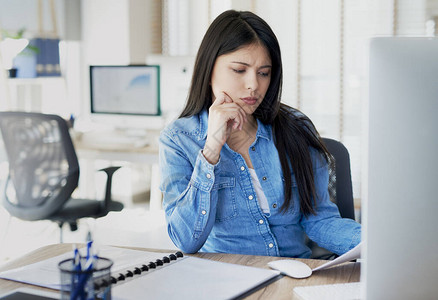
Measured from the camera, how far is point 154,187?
11.7ft

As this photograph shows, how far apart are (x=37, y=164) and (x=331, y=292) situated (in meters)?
2.23

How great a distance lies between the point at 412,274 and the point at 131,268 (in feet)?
1.59

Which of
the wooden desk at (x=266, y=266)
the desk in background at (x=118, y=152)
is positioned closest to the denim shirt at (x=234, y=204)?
the wooden desk at (x=266, y=266)

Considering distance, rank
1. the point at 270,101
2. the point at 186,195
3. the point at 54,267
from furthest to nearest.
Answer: the point at 270,101
the point at 186,195
the point at 54,267

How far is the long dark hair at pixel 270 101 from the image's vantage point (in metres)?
1.30

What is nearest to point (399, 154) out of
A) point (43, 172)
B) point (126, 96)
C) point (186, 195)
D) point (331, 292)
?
point (331, 292)

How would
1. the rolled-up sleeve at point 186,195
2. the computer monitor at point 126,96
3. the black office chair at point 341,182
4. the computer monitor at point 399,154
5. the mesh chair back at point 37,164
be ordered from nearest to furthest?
the computer monitor at point 399,154 → the rolled-up sleeve at point 186,195 → the black office chair at point 341,182 → the mesh chair back at point 37,164 → the computer monitor at point 126,96

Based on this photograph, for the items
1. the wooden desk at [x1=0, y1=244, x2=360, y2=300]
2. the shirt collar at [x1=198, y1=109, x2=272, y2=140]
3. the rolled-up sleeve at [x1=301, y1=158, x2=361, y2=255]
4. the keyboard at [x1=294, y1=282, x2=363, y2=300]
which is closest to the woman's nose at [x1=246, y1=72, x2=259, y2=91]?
the shirt collar at [x1=198, y1=109, x2=272, y2=140]

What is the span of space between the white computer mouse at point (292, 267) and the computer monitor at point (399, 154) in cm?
29

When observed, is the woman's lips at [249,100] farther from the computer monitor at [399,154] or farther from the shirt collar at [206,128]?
the computer monitor at [399,154]

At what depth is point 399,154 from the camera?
669mm

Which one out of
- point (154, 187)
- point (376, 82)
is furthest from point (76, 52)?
point (376, 82)

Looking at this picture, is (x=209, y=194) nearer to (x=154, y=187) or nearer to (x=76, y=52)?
(x=154, y=187)

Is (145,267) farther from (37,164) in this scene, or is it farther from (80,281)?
(37,164)
